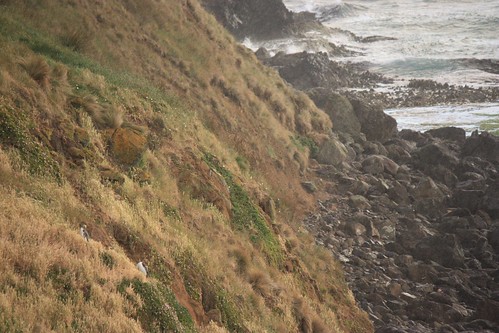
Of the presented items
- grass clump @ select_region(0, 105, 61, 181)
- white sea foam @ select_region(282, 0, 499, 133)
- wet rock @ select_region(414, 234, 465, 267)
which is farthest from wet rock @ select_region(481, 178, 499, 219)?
grass clump @ select_region(0, 105, 61, 181)

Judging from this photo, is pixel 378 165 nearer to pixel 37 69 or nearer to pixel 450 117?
pixel 37 69

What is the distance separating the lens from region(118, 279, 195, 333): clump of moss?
5.64 m

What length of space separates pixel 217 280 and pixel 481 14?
8803cm

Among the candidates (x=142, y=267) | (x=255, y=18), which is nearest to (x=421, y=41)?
(x=255, y=18)

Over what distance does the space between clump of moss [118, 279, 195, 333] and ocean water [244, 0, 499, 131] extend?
30.9 metres

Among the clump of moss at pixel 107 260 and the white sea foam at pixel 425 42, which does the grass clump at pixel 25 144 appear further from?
the white sea foam at pixel 425 42

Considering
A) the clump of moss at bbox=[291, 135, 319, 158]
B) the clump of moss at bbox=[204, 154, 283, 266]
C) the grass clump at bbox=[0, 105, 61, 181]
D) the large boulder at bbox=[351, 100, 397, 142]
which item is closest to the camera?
the grass clump at bbox=[0, 105, 61, 181]

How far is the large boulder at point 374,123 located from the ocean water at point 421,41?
27.2ft

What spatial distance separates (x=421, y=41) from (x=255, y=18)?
23569mm

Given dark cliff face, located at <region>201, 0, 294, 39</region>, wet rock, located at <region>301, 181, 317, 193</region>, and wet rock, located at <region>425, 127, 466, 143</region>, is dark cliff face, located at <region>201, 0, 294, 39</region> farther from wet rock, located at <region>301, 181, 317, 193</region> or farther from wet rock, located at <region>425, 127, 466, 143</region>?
wet rock, located at <region>301, 181, 317, 193</region>

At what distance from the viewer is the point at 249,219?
1140 cm

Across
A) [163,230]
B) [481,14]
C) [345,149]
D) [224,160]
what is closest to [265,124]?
[345,149]

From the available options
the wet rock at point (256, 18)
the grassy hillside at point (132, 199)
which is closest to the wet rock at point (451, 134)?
the grassy hillside at point (132, 199)

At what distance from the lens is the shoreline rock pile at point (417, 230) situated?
1259 cm
